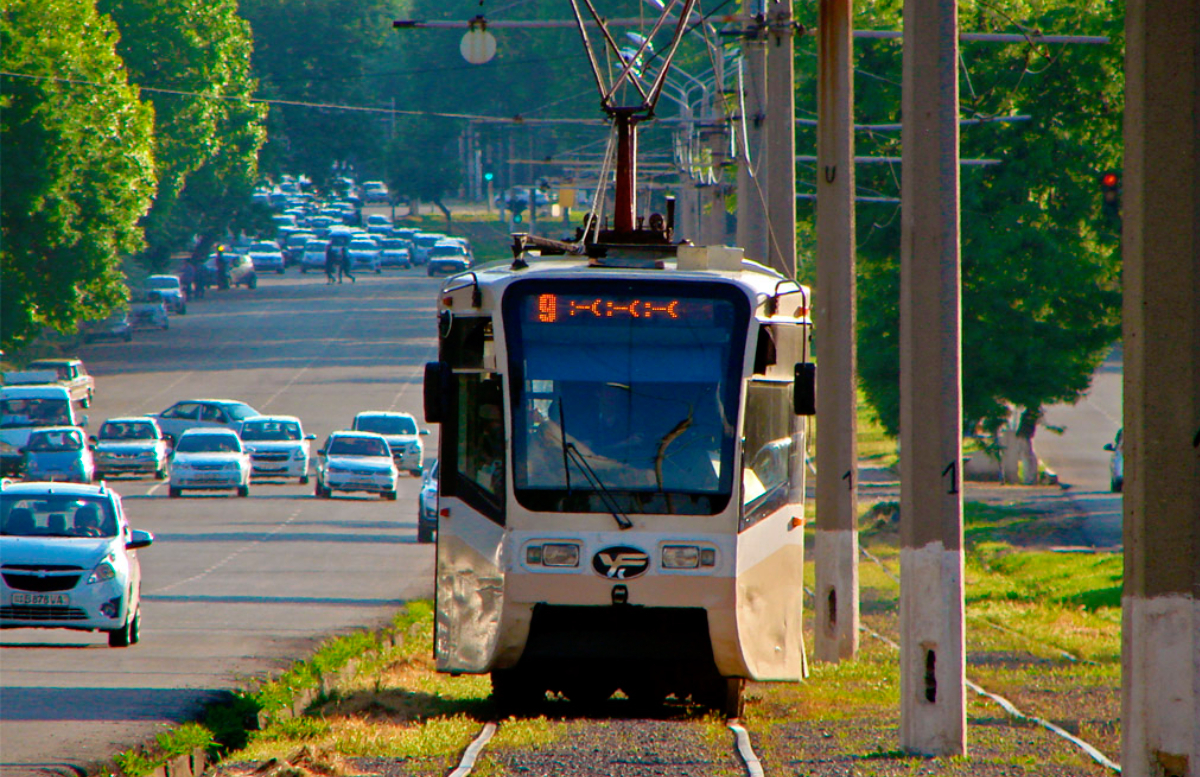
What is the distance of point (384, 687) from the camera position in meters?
16.0

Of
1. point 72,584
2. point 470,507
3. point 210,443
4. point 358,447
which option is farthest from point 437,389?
point 210,443

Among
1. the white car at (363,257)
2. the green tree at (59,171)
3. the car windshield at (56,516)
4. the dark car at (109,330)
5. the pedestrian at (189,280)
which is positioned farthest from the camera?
the white car at (363,257)

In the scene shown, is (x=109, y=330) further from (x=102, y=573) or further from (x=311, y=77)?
(x=102, y=573)

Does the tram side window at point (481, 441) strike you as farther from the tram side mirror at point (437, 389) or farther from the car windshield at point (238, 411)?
the car windshield at point (238, 411)

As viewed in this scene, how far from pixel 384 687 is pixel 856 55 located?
29.0m

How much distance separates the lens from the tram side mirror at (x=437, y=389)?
12.4 metres

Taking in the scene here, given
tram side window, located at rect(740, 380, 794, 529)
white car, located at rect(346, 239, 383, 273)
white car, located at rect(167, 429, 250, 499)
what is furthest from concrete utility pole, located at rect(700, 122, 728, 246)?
white car, located at rect(346, 239, 383, 273)

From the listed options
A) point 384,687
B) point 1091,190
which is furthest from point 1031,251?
point 384,687

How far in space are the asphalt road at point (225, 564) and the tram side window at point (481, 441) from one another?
113 inches

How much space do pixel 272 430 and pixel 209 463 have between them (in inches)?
172

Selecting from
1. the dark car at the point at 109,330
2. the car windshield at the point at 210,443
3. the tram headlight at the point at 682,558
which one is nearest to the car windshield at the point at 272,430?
the car windshield at the point at 210,443

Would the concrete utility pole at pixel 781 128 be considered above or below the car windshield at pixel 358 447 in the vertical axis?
above

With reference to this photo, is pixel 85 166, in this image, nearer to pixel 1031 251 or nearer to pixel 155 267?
pixel 1031 251

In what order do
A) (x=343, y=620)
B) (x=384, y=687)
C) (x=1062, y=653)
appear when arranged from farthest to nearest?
(x=343, y=620)
(x=1062, y=653)
(x=384, y=687)
